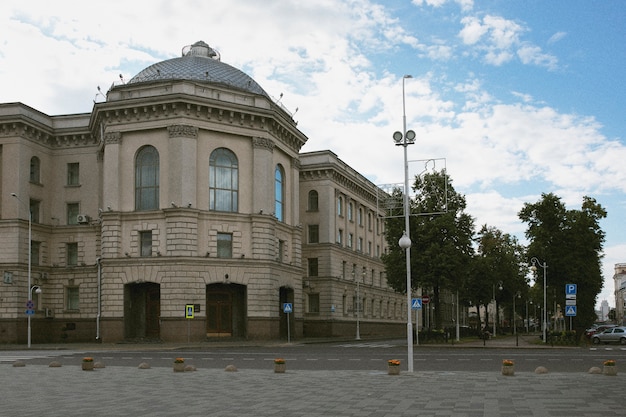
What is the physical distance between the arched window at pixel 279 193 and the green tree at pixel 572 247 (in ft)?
65.4

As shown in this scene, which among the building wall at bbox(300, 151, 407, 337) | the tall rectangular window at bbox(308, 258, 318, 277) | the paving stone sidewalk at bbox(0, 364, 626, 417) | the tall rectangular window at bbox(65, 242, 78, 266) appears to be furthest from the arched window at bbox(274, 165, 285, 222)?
the paving stone sidewalk at bbox(0, 364, 626, 417)

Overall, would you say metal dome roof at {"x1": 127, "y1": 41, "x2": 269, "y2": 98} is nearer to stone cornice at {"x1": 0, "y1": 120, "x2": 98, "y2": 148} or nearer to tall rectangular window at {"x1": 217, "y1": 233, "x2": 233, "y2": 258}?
stone cornice at {"x1": 0, "y1": 120, "x2": 98, "y2": 148}

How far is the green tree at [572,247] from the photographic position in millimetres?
53969

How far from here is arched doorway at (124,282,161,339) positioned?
53.5 metres

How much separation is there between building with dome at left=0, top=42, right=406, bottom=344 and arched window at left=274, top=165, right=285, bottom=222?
149 millimetres

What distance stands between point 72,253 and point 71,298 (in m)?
3.70

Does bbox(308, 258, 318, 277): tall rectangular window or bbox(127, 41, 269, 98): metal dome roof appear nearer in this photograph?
bbox(127, 41, 269, 98): metal dome roof

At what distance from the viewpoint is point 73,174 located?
6153cm

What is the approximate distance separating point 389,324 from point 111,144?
48.9m

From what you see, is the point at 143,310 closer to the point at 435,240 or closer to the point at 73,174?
the point at 73,174

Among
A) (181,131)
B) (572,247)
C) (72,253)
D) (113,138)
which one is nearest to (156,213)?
(181,131)

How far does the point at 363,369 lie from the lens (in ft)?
85.7

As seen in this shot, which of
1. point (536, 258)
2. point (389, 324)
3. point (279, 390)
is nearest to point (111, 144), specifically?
point (536, 258)

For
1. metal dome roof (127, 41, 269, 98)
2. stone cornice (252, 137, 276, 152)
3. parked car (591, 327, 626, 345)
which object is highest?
metal dome roof (127, 41, 269, 98)
